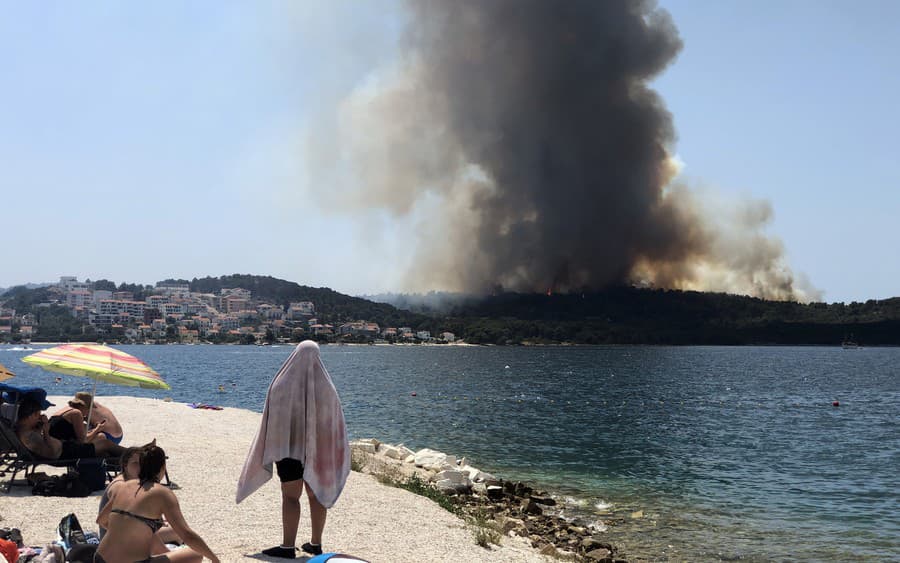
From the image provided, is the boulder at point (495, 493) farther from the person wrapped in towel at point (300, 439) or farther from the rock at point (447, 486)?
the person wrapped in towel at point (300, 439)

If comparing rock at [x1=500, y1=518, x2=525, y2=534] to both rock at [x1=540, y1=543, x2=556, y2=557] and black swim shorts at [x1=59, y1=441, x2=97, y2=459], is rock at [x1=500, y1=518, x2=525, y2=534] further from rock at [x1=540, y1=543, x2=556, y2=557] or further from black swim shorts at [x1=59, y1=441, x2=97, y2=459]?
black swim shorts at [x1=59, y1=441, x2=97, y2=459]

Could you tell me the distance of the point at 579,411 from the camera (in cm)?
4712

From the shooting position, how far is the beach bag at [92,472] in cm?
1062

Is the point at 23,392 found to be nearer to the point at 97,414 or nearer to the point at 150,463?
the point at 97,414

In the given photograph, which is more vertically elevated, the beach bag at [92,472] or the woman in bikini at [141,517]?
the woman in bikini at [141,517]

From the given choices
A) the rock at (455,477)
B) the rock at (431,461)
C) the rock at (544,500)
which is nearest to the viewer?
the rock at (455,477)

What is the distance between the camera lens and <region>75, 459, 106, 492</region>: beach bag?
34.8 feet

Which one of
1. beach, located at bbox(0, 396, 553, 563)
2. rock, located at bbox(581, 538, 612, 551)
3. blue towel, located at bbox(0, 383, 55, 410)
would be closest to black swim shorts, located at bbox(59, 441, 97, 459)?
beach, located at bbox(0, 396, 553, 563)

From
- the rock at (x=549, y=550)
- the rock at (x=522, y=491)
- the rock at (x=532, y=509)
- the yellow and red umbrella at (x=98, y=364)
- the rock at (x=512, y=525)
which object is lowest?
the rock at (x=522, y=491)

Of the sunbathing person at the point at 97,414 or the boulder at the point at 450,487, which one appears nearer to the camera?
the sunbathing person at the point at 97,414

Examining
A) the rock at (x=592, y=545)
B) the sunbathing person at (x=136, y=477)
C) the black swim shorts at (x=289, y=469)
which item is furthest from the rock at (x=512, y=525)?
the sunbathing person at (x=136, y=477)

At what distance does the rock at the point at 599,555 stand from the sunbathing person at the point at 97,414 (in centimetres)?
814

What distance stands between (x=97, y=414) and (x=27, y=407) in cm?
150

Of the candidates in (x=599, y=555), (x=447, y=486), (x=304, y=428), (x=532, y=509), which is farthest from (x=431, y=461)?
(x=304, y=428)
